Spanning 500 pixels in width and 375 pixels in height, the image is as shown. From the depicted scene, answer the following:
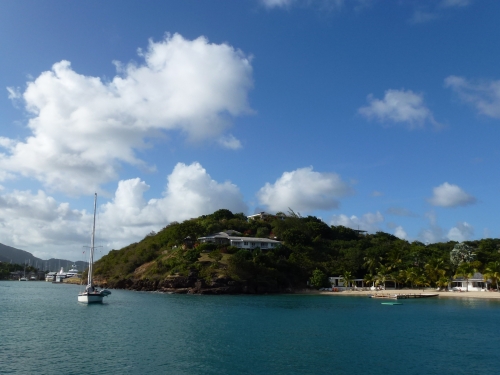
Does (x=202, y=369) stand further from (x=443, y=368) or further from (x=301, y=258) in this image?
(x=301, y=258)

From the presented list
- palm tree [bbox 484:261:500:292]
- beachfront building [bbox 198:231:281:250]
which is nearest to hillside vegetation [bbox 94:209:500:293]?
palm tree [bbox 484:261:500:292]

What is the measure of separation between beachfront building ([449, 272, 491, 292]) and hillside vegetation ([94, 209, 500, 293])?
2.68 meters

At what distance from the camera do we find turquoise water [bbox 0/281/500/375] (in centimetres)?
2770

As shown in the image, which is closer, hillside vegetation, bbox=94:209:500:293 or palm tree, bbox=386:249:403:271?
hillside vegetation, bbox=94:209:500:293

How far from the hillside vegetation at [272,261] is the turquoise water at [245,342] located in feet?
127

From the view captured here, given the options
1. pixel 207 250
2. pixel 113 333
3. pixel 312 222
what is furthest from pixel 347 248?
pixel 113 333

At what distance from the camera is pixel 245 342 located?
35.6m

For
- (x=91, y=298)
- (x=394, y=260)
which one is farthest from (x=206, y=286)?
(x=394, y=260)

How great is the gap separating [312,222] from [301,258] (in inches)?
1156

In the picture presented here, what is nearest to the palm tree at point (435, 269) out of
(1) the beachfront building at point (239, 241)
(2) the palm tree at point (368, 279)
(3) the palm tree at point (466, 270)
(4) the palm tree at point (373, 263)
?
(3) the palm tree at point (466, 270)

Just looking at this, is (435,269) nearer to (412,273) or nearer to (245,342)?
(412,273)

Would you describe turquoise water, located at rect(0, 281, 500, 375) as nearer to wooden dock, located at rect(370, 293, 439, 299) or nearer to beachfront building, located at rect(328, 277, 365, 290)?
wooden dock, located at rect(370, 293, 439, 299)

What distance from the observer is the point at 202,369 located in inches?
1063

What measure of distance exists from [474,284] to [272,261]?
152 ft
